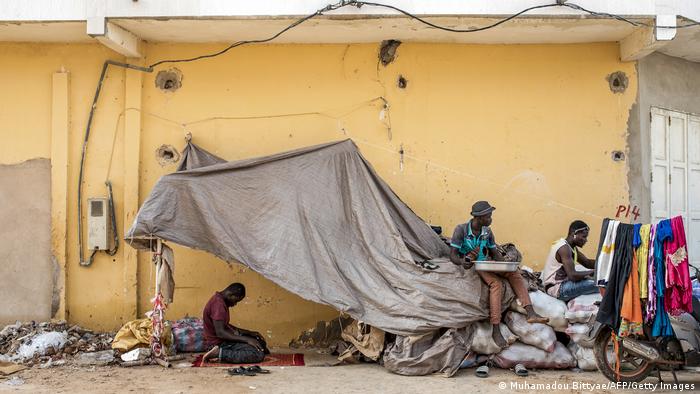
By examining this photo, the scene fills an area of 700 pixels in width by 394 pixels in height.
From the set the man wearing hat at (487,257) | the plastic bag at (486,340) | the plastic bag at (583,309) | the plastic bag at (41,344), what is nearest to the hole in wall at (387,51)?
the man wearing hat at (487,257)

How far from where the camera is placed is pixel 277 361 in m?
6.93

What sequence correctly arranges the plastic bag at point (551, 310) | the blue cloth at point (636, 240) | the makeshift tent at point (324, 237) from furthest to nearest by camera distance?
the plastic bag at point (551, 310) < the makeshift tent at point (324, 237) < the blue cloth at point (636, 240)

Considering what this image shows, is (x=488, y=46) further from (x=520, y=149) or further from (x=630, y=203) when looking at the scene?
(x=630, y=203)

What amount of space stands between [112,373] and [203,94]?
9.85ft

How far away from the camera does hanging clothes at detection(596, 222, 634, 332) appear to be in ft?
18.4

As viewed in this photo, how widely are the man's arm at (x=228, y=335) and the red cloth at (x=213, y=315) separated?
0.13ft

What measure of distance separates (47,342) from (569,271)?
4.76m

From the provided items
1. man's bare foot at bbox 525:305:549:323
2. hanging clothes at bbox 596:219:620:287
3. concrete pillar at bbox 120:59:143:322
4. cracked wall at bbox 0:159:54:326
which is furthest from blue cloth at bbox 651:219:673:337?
cracked wall at bbox 0:159:54:326

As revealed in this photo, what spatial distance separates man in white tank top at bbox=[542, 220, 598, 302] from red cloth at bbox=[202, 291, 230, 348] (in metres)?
2.93

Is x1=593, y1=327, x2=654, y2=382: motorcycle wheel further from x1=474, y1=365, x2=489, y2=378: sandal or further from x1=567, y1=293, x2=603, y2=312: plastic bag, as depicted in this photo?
x1=474, y1=365, x2=489, y2=378: sandal

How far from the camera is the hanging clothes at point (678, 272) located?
→ 5344 mm

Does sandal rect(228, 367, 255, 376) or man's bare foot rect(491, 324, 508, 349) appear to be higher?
man's bare foot rect(491, 324, 508, 349)

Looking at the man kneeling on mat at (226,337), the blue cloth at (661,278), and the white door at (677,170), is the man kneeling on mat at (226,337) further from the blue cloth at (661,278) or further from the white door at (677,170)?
the white door at (677,170)

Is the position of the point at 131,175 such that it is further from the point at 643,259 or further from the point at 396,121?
the point at 643,259
